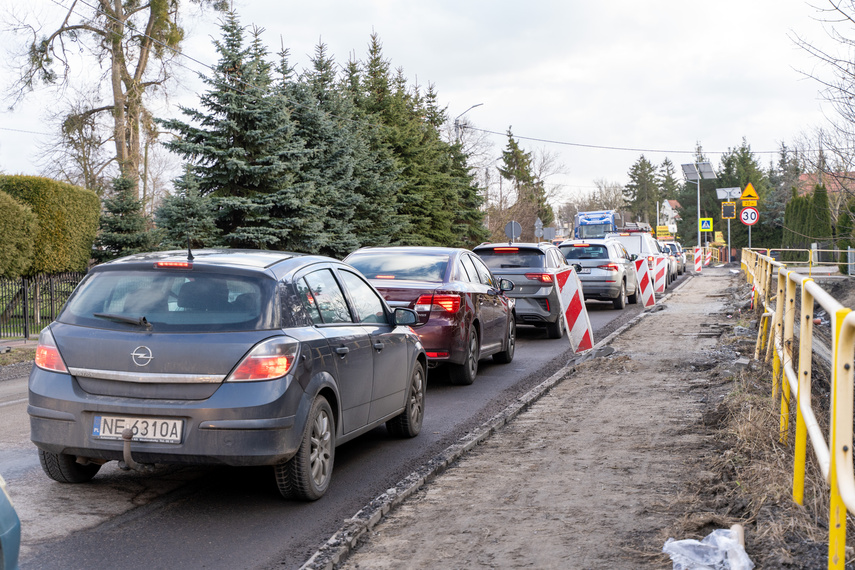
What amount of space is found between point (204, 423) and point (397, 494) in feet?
4.25

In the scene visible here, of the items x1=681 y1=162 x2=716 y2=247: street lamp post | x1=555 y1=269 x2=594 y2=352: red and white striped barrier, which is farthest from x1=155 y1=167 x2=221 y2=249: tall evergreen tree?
x1=681 y1=162 x2=716 y2=247: street lamp post

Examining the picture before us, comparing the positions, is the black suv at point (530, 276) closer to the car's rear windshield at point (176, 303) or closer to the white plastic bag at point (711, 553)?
the car's rear windshield at point (176, 303)

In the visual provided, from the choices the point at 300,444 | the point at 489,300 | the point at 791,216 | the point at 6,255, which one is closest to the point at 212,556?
the point at 300,444

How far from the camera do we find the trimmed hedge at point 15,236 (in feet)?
61.6

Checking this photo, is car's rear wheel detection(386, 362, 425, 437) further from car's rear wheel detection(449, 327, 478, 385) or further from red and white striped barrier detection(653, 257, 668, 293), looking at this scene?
red and white striped barrier detection(653, 257, 668, 293)

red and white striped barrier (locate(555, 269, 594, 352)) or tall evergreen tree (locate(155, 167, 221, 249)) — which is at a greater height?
tall evergreen tree (locate(155, 167, 221, 249))

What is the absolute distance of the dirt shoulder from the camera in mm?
4316

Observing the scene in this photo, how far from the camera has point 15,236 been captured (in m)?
19.0

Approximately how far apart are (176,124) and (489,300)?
13.2m

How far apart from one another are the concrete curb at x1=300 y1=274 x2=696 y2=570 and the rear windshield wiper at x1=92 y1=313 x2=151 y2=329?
1715mm

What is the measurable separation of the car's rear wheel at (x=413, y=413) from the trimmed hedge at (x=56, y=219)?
51.2ft

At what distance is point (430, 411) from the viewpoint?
350 inches

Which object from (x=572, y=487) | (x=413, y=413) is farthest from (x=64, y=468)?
(x=572, y=487)

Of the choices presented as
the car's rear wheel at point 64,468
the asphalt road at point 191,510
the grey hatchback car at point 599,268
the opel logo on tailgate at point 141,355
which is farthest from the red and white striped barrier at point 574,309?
the grey hatchback car at point 599,268
